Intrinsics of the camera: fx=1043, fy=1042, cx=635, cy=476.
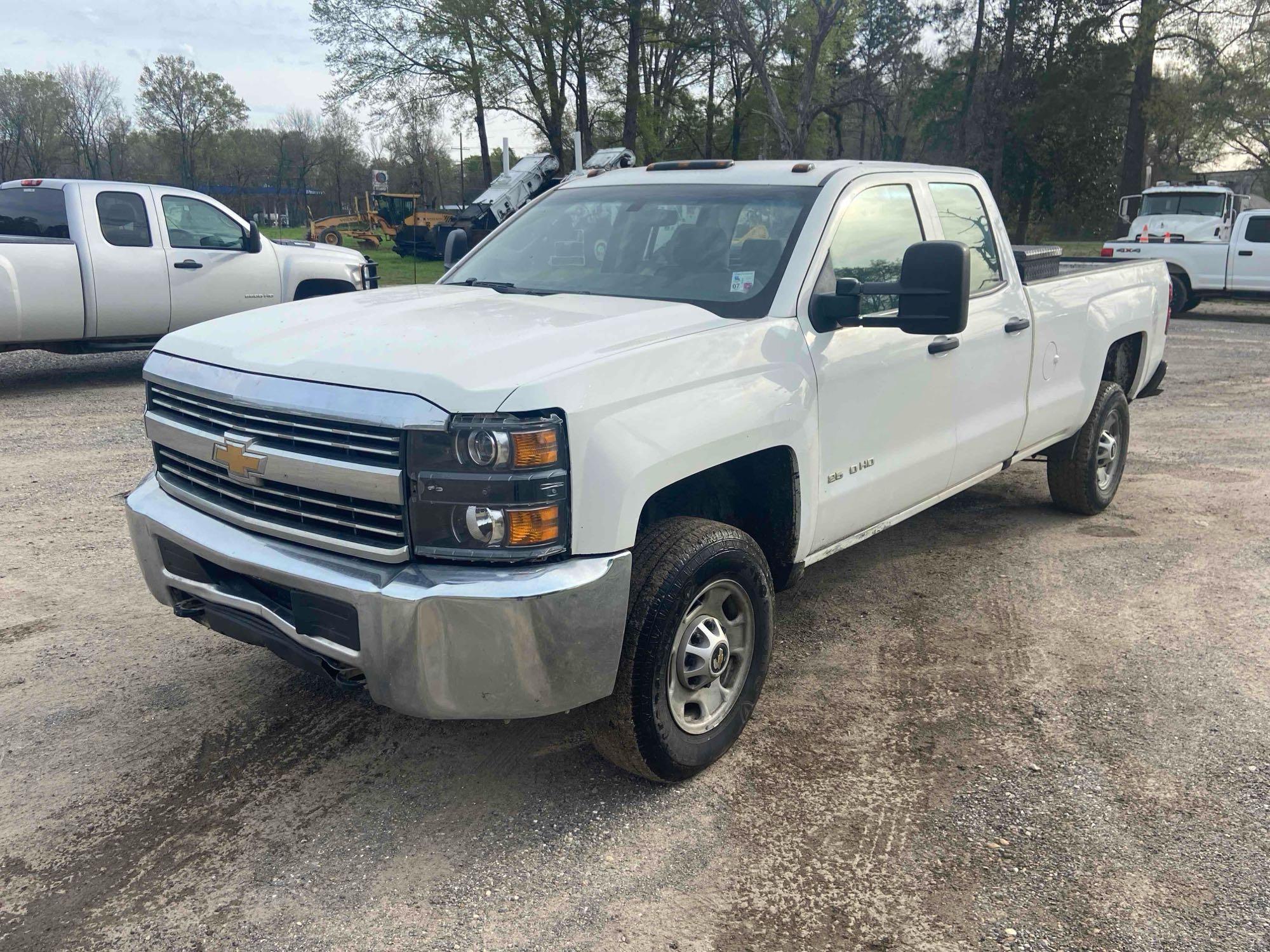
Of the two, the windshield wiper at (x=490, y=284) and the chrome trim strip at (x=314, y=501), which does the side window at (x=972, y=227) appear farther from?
the chrome trim strip at (x=314, y=501)

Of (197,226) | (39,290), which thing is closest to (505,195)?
(197,226)

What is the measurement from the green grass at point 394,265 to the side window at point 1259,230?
13709mm

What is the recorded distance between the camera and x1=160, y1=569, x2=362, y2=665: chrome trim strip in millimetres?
2770

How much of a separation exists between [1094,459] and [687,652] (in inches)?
146

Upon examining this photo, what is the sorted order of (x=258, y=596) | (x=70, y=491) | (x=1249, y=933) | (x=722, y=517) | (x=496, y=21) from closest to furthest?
(x=1249, y=933)
(x=258, y=596)
(x=722, y=517)
(x=70, y=491)
(x=496, y=21)

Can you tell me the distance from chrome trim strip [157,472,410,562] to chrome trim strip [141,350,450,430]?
0.33 meters

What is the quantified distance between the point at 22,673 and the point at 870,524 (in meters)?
3.31

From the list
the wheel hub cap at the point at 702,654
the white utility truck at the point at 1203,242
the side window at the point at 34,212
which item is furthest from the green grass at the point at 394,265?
the wheel hub cap at the point at 702,654

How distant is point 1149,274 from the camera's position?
21.1ft

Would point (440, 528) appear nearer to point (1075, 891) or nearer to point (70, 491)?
point (1075, 891)

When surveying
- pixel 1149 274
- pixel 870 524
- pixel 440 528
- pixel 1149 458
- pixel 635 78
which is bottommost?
pixel 1149 458

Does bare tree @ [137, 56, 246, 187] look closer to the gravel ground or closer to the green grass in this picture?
the green grass

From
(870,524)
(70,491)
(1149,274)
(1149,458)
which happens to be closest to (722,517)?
(870,524)

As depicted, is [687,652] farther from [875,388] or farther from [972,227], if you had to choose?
[972,227]
